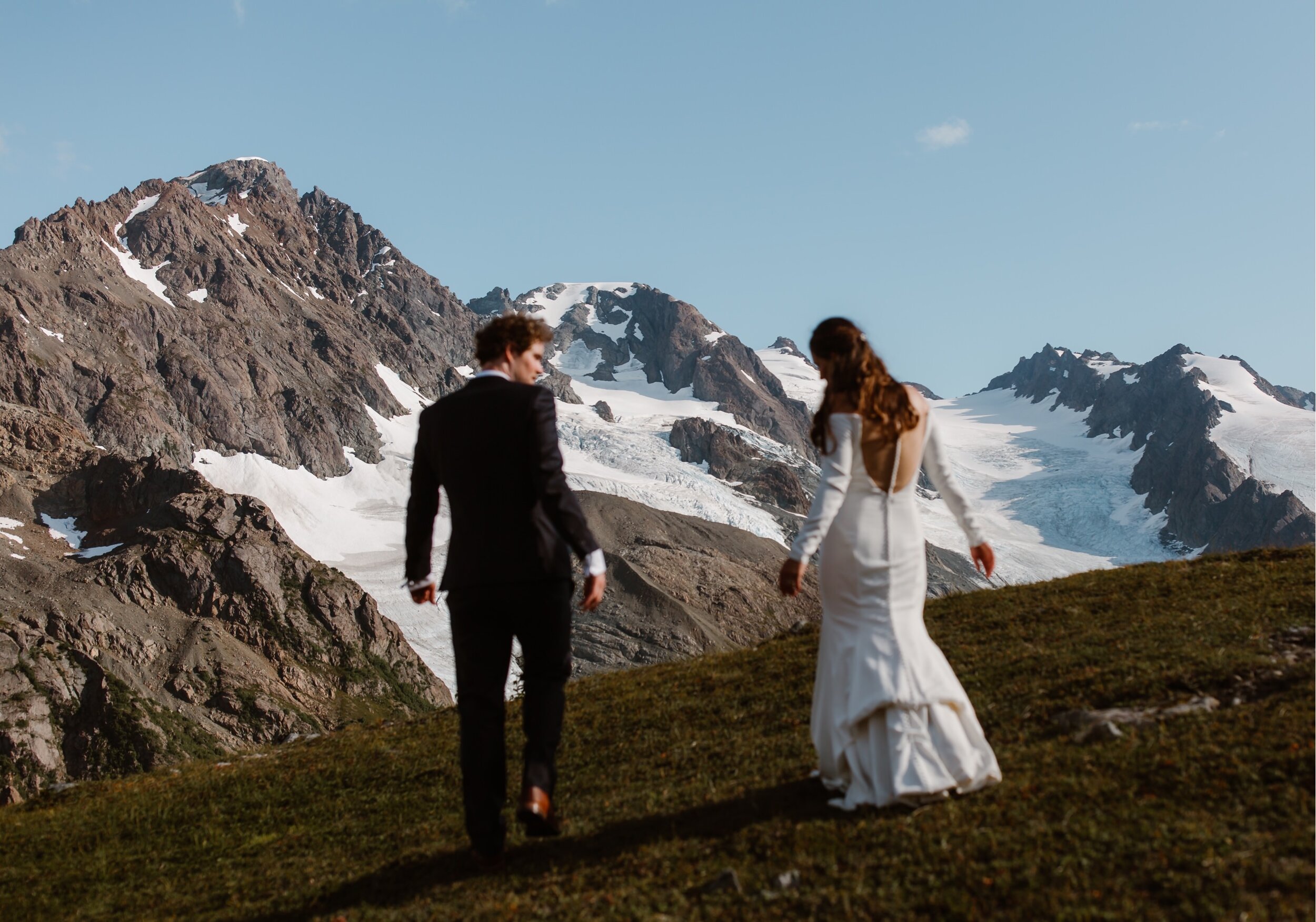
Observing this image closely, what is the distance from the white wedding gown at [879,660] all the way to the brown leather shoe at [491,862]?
263cm

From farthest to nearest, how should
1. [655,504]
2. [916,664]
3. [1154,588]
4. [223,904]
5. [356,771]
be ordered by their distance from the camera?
[655,504]
[1154,588]
[356,771]
[223,904]
[916,664]

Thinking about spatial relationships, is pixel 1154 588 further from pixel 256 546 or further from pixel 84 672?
pixel 256 546

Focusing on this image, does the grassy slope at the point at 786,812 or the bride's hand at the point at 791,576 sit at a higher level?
the bride's hand at the point at 791,576

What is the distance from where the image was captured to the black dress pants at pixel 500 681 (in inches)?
292

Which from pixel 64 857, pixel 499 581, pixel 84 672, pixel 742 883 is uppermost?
pixel 499 581

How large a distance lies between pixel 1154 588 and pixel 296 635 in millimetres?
121631

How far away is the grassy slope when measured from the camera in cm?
618

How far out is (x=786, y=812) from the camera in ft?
26.5

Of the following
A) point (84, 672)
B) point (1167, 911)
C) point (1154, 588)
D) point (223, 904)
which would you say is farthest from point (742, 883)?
point (84, 672)

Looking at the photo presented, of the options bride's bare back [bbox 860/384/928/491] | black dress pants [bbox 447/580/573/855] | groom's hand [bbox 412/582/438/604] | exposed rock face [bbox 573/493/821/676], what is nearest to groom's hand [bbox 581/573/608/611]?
black dress pants [bbox 447/580/573/855]

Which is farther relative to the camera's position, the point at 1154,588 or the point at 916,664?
the point at 1154,588

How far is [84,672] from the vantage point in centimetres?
9812

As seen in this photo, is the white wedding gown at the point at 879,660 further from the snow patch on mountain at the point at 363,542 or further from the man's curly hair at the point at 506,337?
the snow patch on mountain at the point at 363,542

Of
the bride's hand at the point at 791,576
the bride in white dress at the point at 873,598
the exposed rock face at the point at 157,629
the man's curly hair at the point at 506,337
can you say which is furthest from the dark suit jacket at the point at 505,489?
the exposed rock face at the point at 157,629
